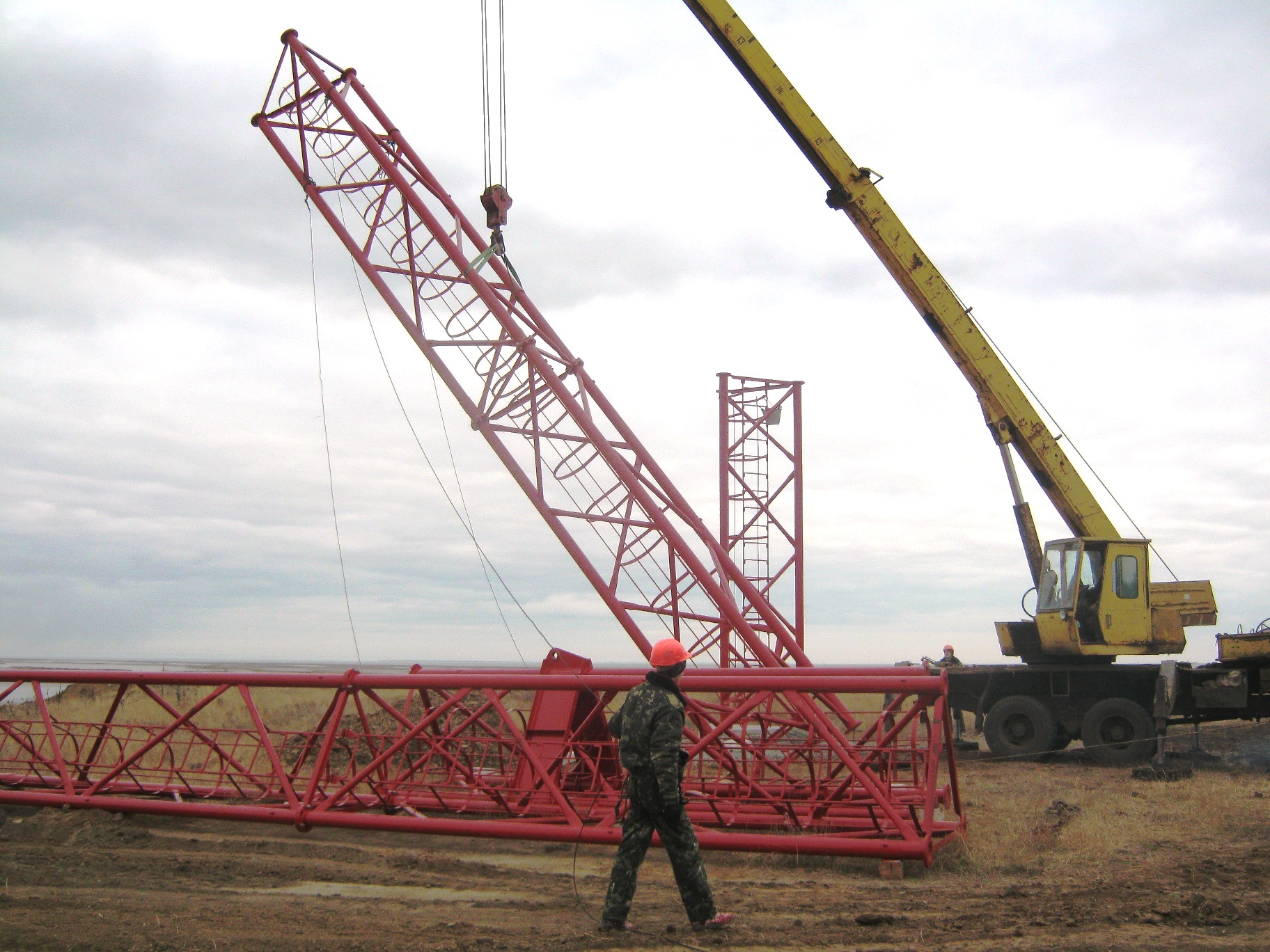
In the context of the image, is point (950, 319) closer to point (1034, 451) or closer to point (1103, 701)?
point (1034, 451)

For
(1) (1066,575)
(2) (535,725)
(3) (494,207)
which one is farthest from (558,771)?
(1) (1066,575)

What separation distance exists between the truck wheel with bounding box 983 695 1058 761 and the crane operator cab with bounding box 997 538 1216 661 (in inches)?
47.0

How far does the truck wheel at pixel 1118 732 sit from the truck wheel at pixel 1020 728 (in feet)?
1.90

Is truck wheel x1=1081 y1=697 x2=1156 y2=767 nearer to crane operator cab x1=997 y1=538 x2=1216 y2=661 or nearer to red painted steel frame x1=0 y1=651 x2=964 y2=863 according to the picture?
crane operator cab x1=997 y1=538 x2=1216 y2=661

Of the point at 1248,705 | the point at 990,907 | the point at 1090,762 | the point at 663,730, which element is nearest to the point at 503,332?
the point at 663,730

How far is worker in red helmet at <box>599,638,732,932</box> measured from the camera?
6.07 meters

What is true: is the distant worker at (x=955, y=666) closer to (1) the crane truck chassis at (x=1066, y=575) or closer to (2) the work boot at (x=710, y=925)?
(1) the crane truck chassis at (x=1066, y=575)

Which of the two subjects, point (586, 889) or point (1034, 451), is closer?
point (586, 889)

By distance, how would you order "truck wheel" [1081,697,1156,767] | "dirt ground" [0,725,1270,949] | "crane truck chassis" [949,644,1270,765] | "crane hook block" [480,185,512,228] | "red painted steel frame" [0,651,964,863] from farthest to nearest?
1. "truck wheel" [1081,697,1156,767]
2. "crane truck chassis" [949,644,1270,765]
3. "crane hook block" [480,185,512,228]
4. "red painted steel frame" [0,651,964,863]
5. "dirt ground" [0,725,1270,949]

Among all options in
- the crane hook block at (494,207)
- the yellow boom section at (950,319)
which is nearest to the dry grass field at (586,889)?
the yellow boom section at (950,319)

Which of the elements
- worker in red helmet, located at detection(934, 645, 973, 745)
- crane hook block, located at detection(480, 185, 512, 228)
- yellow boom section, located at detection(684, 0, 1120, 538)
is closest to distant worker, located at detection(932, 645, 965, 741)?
worker in red helmet, located at detection(934, 645, 973, 745)

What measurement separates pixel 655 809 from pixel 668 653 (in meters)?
0.93

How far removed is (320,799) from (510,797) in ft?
6.20

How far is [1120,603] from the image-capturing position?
16.1 meters
